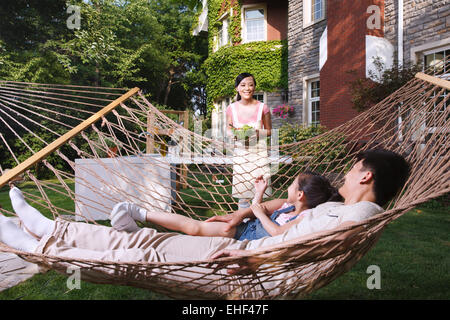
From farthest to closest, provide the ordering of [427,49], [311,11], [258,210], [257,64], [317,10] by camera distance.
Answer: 1. [257,64]
2. [311,11]
3. [317,10]
4. [427,49]
5. [258,210]

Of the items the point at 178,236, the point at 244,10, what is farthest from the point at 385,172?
the point at 244,10

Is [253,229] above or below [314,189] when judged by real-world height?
below

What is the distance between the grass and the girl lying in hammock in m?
0.41

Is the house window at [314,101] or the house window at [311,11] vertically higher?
the house window at [311,11]

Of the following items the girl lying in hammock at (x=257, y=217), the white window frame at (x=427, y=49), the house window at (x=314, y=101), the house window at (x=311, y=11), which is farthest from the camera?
the house window at (x=314, y=101)

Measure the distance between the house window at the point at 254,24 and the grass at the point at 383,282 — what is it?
7.68 metres

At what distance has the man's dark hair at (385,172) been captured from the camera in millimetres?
1429

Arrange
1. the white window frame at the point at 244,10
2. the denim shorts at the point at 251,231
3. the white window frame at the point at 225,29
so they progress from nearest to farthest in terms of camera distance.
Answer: the denim shorts at the point at 251,231 < the white window frame at the point at 244,10 < the white window frame at the point at 225,29

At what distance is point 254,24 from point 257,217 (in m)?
8.56

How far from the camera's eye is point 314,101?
7.48 m

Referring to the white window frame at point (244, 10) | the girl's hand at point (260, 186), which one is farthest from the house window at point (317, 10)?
the girl's hand at point (260, 186)

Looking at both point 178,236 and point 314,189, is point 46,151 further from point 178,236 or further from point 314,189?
point 314,189

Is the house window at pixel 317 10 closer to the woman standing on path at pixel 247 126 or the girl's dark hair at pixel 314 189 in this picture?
the woman standing on path at pixel 247 126

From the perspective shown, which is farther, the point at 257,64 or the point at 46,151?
the point at 257,64
